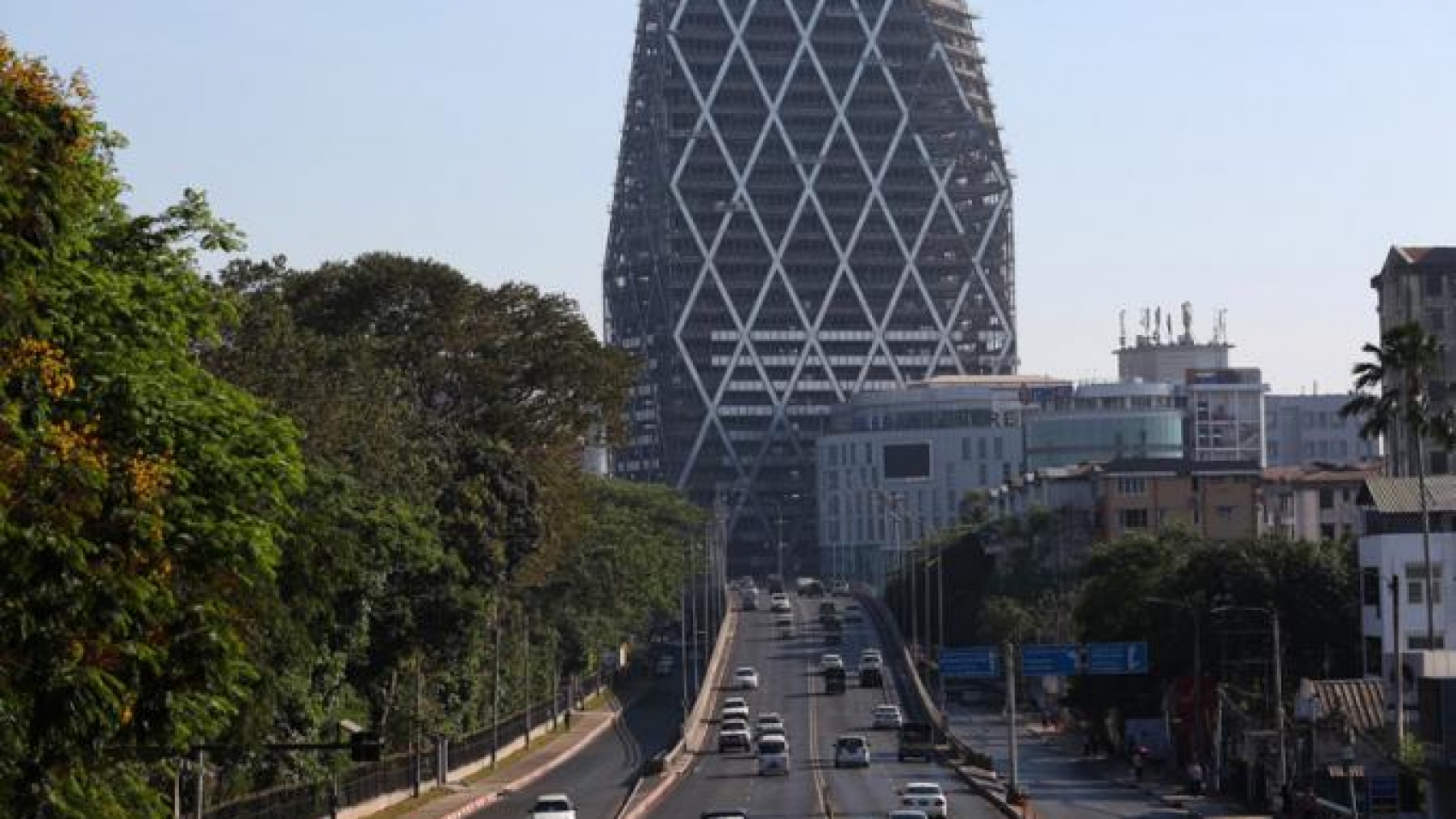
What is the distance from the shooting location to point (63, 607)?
42250mm

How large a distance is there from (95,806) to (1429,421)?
91278 millimetres

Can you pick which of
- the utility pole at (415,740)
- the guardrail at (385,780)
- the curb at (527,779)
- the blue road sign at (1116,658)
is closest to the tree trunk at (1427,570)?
the blue road sign at (1116,658)

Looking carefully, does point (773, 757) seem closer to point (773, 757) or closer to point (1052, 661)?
point (773, 757)

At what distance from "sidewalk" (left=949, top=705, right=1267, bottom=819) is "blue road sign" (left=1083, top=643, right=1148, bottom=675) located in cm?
533

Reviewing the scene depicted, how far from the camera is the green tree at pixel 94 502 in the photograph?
42.2 m

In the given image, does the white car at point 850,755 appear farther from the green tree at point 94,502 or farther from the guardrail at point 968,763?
the green tree at point 94,502

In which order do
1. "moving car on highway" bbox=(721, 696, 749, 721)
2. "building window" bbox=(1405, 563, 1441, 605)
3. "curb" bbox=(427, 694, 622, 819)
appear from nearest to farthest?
1. "curb" bbox=(427, 694, 622, 819)
2. "building window" bbox=(1405, 563, 1441, 605)
3. "moving car on highway" bbox=(721, 696, 749, 721)

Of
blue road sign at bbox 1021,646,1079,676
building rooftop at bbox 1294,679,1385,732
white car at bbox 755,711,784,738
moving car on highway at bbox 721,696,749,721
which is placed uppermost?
blue road sign at bbox 1021,646,1079,676

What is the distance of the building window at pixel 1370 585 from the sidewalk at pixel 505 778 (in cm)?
4053

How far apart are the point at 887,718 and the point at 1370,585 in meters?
53.3

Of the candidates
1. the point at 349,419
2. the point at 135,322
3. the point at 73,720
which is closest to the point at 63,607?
the point at 73,720

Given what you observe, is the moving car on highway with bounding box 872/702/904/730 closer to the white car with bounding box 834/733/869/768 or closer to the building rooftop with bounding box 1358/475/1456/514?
the white car with bounding box 834/733/869/768

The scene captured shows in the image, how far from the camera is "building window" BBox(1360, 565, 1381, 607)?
138250mm

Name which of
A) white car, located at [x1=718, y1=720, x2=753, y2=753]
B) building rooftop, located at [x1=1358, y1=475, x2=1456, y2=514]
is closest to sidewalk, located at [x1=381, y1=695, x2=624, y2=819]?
white car, located at [x1=718, y1=720, x2=753, y2=753]
